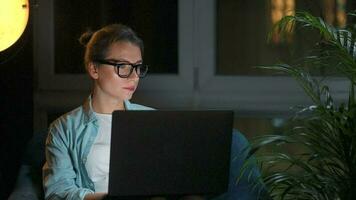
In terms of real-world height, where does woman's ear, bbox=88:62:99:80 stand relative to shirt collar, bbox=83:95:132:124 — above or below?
above

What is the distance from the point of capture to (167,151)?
2422 millimetres

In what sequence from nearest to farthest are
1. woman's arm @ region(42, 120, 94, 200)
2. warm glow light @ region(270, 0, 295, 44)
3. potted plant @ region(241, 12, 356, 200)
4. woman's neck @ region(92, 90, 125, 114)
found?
1. potted plant @ region(241, 12, 356, 200)
2. woman's arm @ region(42, 120, 94, 200)
3. woman's neck @ region(92, 90, 125, 114)
4. warm glow light @ region(270, 0, 295, 44)

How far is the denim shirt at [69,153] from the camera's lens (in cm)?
276

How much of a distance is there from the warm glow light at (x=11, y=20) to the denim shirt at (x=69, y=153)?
0.42 metres

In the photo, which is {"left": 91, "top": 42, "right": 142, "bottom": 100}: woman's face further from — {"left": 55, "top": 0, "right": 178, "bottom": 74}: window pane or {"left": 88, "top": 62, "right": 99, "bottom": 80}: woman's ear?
{"left": 55, "top": 0, "right": 178, "bottom": 74}: window pane

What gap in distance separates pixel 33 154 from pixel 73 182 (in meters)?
0.38

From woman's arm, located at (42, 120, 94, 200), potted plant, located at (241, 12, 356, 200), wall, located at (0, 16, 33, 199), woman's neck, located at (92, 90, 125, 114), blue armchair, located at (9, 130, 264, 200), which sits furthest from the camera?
wall, located at (0, 16, 33, 199)

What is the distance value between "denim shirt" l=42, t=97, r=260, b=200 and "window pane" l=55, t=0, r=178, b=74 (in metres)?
0.81

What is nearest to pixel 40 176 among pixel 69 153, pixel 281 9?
pixel 69 153

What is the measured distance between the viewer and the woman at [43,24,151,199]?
2.85 metres

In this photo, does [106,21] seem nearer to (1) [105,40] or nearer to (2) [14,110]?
(2) [14,110]

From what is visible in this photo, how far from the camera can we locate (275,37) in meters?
3.72

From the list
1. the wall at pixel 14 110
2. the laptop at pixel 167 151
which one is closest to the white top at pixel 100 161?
the laptop at pixel 167 151

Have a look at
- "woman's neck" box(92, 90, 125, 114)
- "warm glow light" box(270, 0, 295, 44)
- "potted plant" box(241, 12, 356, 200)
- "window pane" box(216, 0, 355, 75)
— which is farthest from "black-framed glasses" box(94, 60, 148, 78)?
"warm glow light" box(270, 0, 295, 44)
